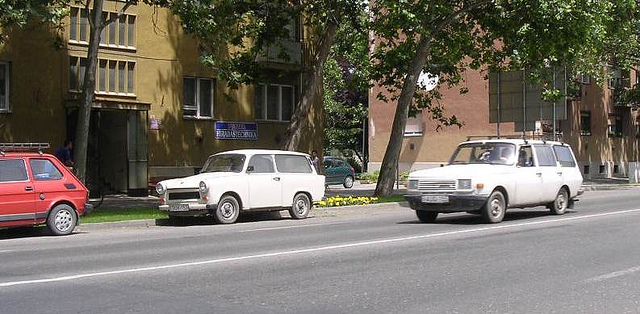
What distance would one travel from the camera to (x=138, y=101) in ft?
82.5

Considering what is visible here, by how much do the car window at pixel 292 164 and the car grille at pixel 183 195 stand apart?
224 centimetres

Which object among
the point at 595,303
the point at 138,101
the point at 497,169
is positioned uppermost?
the point at 138,101

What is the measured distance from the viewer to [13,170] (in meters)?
13.5

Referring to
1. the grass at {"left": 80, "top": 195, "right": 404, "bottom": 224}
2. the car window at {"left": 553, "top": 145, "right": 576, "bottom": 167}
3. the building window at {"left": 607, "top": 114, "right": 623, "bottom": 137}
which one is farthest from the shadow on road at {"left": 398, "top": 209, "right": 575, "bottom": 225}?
the building window at {"left": 607, "top": 114, "right": 623, "bottom": 137}

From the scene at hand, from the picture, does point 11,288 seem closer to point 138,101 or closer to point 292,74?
point 138,101

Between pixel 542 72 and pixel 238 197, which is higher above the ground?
pixel 542 72

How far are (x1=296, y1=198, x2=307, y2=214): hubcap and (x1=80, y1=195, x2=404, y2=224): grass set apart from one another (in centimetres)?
313

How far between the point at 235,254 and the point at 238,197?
5850mm

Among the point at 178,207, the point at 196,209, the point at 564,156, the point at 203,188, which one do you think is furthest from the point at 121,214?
the point at 564,156

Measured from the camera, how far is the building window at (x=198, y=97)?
26.6 metres

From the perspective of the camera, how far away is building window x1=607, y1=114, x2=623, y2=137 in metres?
45.1

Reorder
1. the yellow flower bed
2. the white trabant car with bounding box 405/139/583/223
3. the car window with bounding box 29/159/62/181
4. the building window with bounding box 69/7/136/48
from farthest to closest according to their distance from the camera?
1. the building window with bounding box 69/7/136/48
2. the yellow flower bed
3. the white trabant car with bounding box 405/139/583/223
4. the car window with bounding box 29/159/62/181

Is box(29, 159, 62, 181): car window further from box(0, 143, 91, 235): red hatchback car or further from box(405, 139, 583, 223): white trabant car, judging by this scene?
box(405, 139, 583, 223): white trabant car

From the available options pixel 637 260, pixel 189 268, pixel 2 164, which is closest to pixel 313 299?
pixel 189 268
